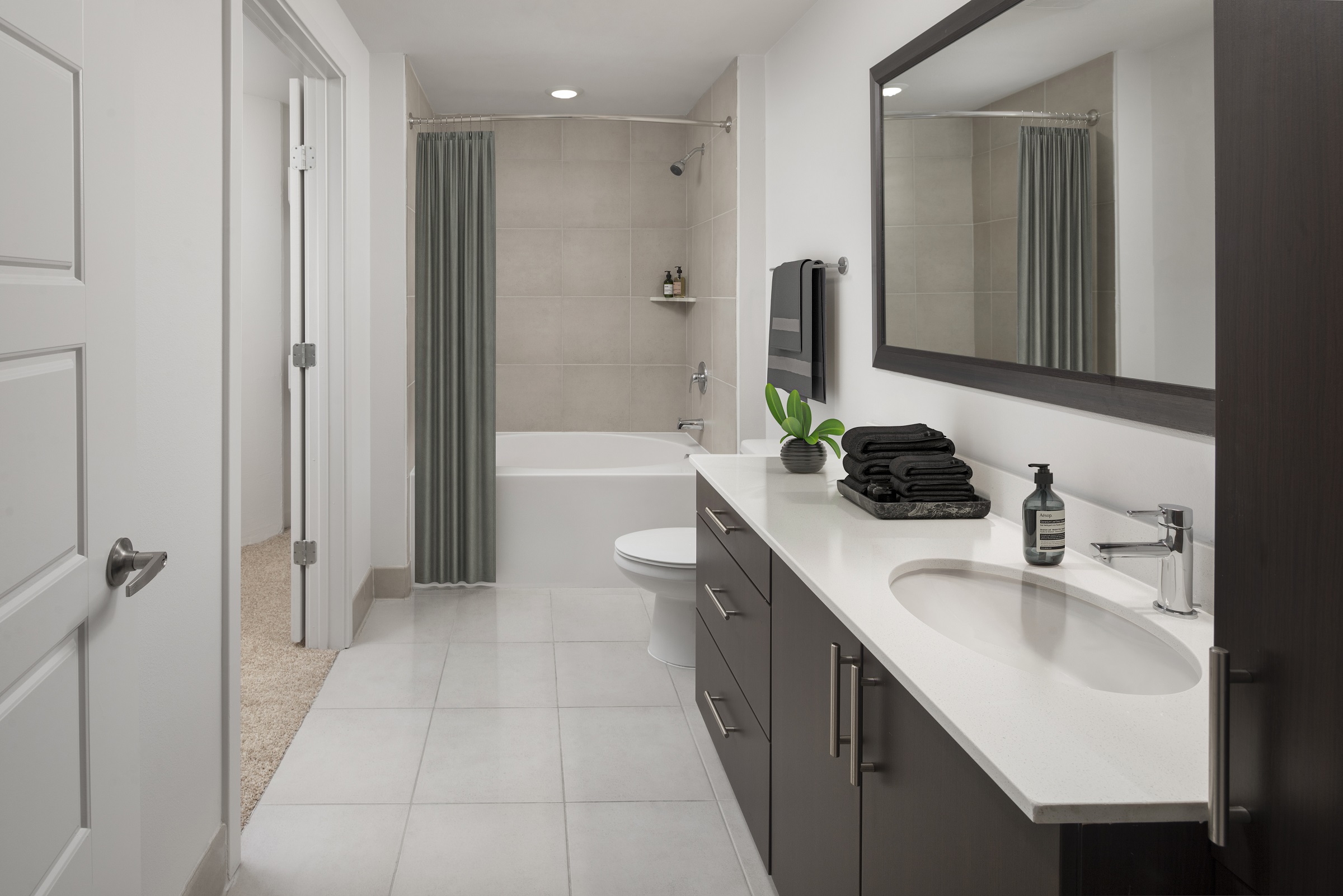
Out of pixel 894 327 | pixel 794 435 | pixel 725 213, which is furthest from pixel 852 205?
pixel 725 213

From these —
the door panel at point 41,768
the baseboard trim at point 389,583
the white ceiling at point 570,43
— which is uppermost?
the white ceiling at point 570,43

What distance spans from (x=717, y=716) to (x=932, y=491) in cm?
83

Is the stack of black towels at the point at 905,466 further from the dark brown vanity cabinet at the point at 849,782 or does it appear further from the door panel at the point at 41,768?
the door panel at the point at 41,768

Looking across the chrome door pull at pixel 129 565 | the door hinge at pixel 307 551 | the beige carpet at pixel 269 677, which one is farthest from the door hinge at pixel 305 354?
the chrome door pull at pixel 129 565

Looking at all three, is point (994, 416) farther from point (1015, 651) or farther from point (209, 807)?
point (209, 807)

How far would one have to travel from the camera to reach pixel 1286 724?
1.97 ft

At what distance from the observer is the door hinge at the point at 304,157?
3246 mm

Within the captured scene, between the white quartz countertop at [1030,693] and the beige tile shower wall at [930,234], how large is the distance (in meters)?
0.58

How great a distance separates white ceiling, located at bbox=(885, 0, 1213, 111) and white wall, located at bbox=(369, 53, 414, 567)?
7.07ft

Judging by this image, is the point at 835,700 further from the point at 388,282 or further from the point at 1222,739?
the point at 388,282

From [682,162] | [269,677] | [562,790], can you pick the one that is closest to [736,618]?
[562,790]

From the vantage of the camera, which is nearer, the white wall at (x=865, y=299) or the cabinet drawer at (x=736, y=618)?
the white wall at (x=865, y=299)

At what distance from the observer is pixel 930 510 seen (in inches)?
76.7

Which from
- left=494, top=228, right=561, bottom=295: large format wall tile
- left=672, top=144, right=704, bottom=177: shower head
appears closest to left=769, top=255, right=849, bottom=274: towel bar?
left=672, top=144, right=704, bottom=177: shower head
